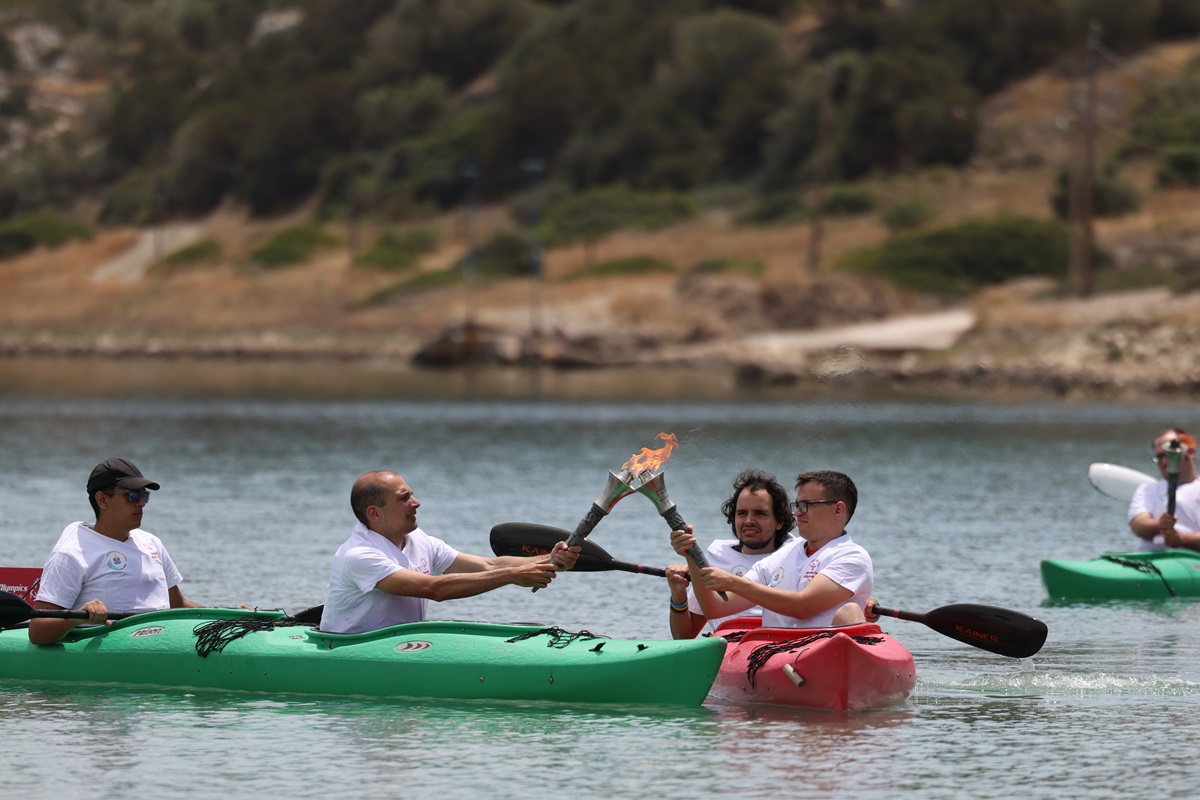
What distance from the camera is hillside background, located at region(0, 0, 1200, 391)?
228 ft

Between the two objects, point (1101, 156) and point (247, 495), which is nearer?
point (247, 495)

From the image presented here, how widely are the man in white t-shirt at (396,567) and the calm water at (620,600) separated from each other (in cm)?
65

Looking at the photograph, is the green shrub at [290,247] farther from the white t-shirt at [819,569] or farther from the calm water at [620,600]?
the white t-shirt at [819,569]

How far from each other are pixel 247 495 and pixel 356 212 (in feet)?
256

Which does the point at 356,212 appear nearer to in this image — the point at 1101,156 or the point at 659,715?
the point at 1101,156

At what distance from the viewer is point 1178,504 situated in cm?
1830

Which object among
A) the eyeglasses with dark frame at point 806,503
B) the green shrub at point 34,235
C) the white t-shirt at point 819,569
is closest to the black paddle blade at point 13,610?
the white t-shirt at point 819,569

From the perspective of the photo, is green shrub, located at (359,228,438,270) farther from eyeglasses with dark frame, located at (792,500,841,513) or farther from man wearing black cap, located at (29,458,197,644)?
eyeglasses with dark frame, located at (792,500,841,513)

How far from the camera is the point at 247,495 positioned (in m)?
28.8

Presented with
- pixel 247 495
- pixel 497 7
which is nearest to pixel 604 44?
pixel 497 7

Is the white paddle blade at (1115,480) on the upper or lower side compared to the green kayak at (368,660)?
upper

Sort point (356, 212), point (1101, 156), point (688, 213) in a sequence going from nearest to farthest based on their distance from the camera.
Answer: point (1101, 156), point (688, 213), point (356, 212)

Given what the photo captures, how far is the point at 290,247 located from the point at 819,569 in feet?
279

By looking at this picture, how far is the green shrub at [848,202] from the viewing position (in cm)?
8456
